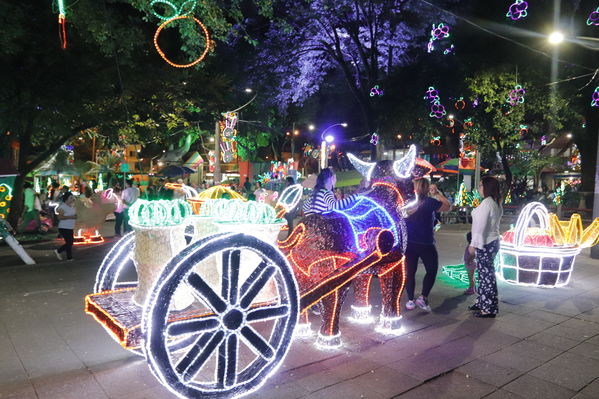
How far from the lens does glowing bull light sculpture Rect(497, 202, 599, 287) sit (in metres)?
6.57

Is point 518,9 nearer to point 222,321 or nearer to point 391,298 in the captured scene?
point 391,298

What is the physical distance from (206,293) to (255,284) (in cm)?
35

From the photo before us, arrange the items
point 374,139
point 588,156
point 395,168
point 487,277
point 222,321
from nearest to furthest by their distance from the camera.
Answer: point 222,321
point 395,168
point 487,277
point 374,139
point 588,156

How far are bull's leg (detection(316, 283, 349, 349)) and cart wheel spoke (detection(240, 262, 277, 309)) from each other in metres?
1.20

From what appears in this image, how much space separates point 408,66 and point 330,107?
14.7 metres

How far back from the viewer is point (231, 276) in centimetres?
295

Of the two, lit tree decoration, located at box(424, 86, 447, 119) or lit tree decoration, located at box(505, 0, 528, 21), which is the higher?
lit tree decoration, located at box(505, 0, 528, 21)

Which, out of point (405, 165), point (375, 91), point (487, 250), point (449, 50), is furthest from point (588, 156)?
point (405, 165)

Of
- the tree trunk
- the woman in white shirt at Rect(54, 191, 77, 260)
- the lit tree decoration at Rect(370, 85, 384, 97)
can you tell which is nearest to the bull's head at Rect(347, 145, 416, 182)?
the woman in white shirt at Rect(54, 191, 77, 260)

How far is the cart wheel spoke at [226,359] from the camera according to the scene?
2936mm

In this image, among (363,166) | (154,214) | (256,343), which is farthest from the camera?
(363,166)

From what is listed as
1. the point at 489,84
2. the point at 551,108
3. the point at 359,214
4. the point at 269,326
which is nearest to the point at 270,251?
the point at 359,214

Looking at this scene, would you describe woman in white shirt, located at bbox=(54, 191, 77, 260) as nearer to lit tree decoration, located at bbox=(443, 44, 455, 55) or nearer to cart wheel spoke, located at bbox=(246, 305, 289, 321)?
cart wheel spoke, located at bbox=(246, 305, 289, 321)

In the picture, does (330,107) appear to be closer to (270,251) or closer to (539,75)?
(539,75)
